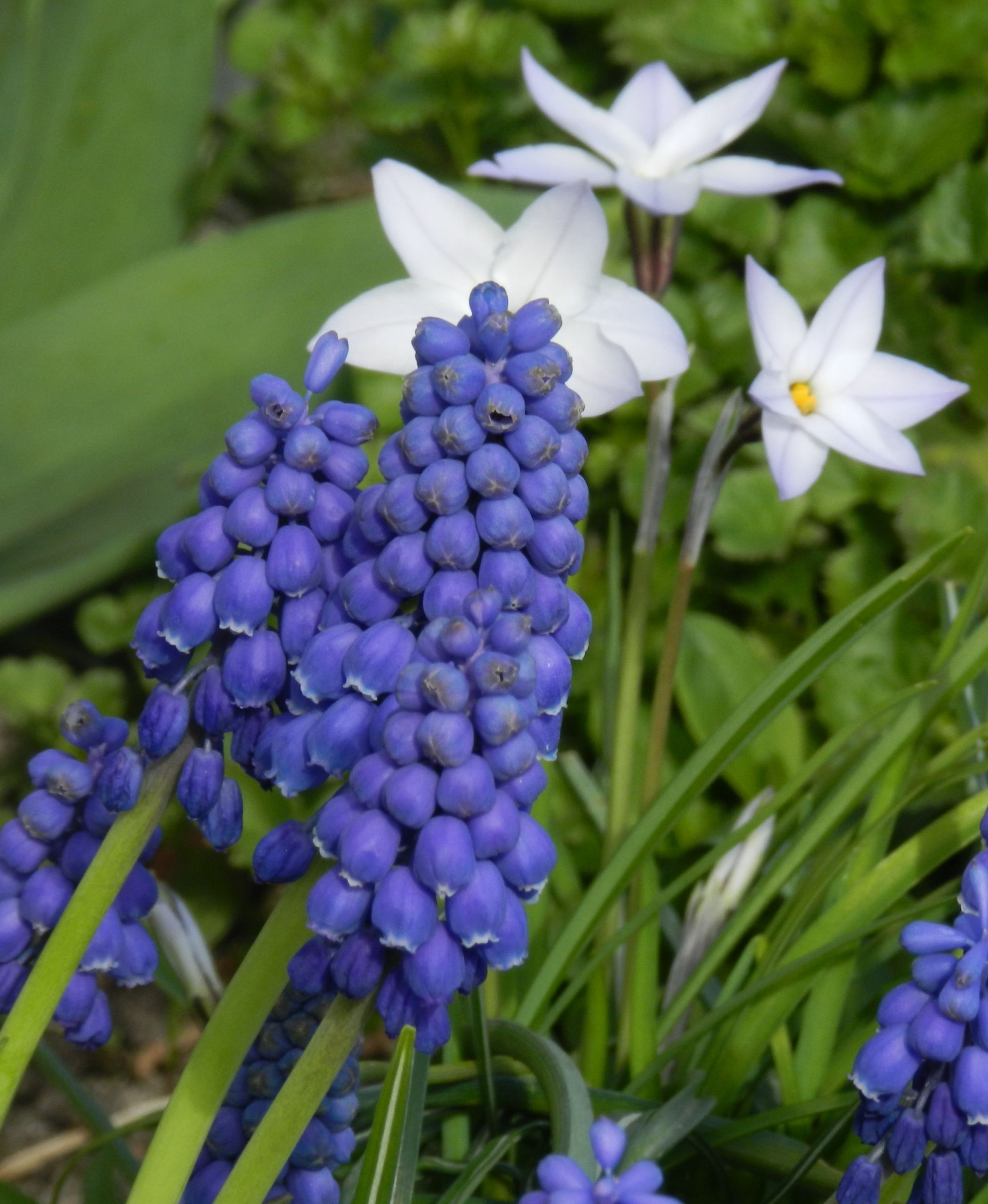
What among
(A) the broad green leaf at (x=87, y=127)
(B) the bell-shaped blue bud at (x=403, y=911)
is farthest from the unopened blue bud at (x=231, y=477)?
(A) the broad green leaf at (x=87, y=127)

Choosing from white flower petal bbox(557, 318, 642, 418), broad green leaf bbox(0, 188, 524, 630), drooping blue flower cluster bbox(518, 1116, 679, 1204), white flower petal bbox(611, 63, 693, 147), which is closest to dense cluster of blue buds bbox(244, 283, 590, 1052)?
drooping blue flower cluster bbox(518, 1116, 679, 1204)

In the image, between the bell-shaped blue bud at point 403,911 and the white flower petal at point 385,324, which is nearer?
the bell-shaped blue bud at point 403,911

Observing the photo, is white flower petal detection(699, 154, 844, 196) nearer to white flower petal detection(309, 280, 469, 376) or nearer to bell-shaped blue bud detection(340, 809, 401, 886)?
white flower petal detection(309, 280, 469, 376)

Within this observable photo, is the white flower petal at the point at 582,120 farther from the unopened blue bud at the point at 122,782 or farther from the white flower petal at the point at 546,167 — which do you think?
the unopened blue bud at the point at 122,782

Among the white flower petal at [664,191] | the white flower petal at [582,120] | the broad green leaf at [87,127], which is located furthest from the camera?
the broad green leaf at [87,127]

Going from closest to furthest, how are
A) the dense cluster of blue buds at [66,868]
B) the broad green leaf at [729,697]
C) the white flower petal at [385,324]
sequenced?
1. the dense cluster of blue buds at [66,868]
2. the white flower petal at [385,324]
3. the broad green leaf at [729,697]

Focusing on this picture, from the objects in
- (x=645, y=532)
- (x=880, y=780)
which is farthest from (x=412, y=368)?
(x=880, y=780)

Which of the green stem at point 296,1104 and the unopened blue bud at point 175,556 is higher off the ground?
the unopened blue bud at point 175,556

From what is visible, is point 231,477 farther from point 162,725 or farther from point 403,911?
point 403,911

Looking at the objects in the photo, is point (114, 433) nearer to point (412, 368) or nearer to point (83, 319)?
point (83, 319)
